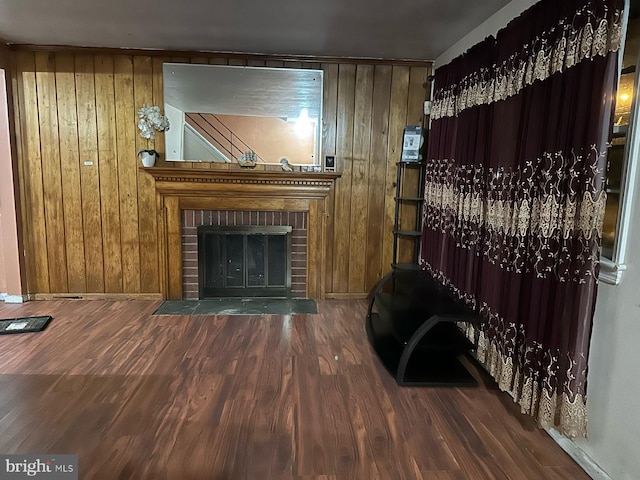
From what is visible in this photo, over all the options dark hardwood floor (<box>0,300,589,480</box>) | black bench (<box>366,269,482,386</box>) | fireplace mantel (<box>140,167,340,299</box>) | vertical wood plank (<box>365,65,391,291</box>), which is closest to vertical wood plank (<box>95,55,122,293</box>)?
fireplace mantel (<box>140,167,340,299</box>)

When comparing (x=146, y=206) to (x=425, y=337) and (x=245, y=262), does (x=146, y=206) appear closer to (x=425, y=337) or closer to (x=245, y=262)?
(x=245, y=262)

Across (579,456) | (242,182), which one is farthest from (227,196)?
(579,456)

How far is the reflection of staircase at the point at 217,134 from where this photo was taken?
3.67 metres

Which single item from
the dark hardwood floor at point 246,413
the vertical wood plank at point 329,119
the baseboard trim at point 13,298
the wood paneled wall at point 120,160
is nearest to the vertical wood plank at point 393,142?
the wood paneled wall at point 120,160

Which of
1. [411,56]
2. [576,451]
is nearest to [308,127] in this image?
[411,56]

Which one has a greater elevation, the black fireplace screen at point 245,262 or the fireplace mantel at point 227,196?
the fireplace mantel at point 227,196

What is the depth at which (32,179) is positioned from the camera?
12.1 feet

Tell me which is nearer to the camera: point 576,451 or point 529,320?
point 576,451

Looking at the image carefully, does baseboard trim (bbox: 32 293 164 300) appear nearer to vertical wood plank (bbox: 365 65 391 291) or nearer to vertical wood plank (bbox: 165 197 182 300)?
vertical wood plank (bbox: 165 197 182 300)

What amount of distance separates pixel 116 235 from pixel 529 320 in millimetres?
3469

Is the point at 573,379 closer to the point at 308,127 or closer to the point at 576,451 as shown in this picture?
the point at 576,451

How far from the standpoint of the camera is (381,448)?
189 cm

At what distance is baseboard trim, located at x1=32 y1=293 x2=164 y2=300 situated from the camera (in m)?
3.86

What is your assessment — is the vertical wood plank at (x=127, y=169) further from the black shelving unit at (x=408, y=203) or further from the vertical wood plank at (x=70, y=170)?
the black shelving unit at (x=408, y=203)
